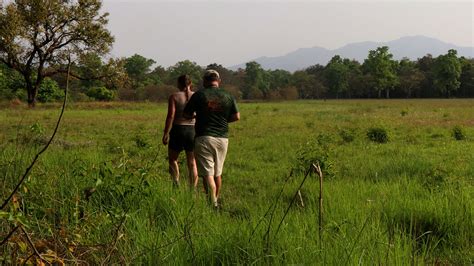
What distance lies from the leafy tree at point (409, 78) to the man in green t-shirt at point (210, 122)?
90285 mm

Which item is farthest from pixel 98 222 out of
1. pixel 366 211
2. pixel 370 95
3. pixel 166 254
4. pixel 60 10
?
pixel 370 95

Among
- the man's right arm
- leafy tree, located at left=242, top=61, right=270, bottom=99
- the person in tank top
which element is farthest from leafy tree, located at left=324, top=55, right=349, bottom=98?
the man's right arm

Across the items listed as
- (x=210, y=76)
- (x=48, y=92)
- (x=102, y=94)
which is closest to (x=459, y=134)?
(x=210, y=76)

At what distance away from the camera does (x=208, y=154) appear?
19.0ft

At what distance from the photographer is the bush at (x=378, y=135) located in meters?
13.6

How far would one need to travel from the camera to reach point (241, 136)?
15414mm

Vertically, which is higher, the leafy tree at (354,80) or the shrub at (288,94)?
the leafy tree at (354,80)

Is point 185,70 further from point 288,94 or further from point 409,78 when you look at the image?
point 409,78

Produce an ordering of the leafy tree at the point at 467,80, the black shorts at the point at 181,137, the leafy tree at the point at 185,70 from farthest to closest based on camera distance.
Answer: the leafy tree at the point at 185,70 < the leafy tree at the point at 467,80 < the black shorts at the point at 181,137

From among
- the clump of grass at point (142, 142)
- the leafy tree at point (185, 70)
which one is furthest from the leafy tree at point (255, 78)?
the clump of grass at point (142, 142)

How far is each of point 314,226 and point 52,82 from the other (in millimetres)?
56990

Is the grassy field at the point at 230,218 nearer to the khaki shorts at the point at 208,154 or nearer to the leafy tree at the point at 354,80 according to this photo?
the khaki shorts at the point at 208,154

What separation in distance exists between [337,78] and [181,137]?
9866 cm

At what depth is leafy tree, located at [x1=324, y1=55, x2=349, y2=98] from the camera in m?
99.2
